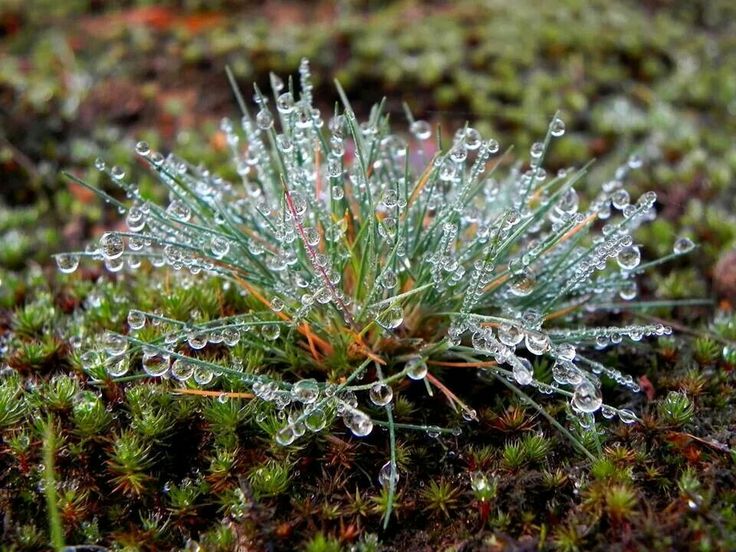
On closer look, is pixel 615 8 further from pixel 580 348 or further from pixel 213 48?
pixel 580 348

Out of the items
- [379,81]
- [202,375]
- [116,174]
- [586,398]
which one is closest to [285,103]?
[116,174]

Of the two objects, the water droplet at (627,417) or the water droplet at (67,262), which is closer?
the water droplet at (627,417)

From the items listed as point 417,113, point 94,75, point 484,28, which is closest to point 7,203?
point 94,75

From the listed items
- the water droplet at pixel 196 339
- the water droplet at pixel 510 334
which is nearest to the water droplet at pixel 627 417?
the water droplet at pixel 510 334

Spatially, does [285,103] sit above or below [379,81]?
above

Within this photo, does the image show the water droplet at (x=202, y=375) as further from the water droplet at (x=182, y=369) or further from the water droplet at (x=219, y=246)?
the water droplet at (x=219, y=246)

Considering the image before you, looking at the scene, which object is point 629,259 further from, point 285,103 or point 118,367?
point 118,367

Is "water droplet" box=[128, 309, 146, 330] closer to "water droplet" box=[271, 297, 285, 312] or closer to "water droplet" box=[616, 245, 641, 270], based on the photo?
"water droplet" box=[271, 297, 285, 312]
